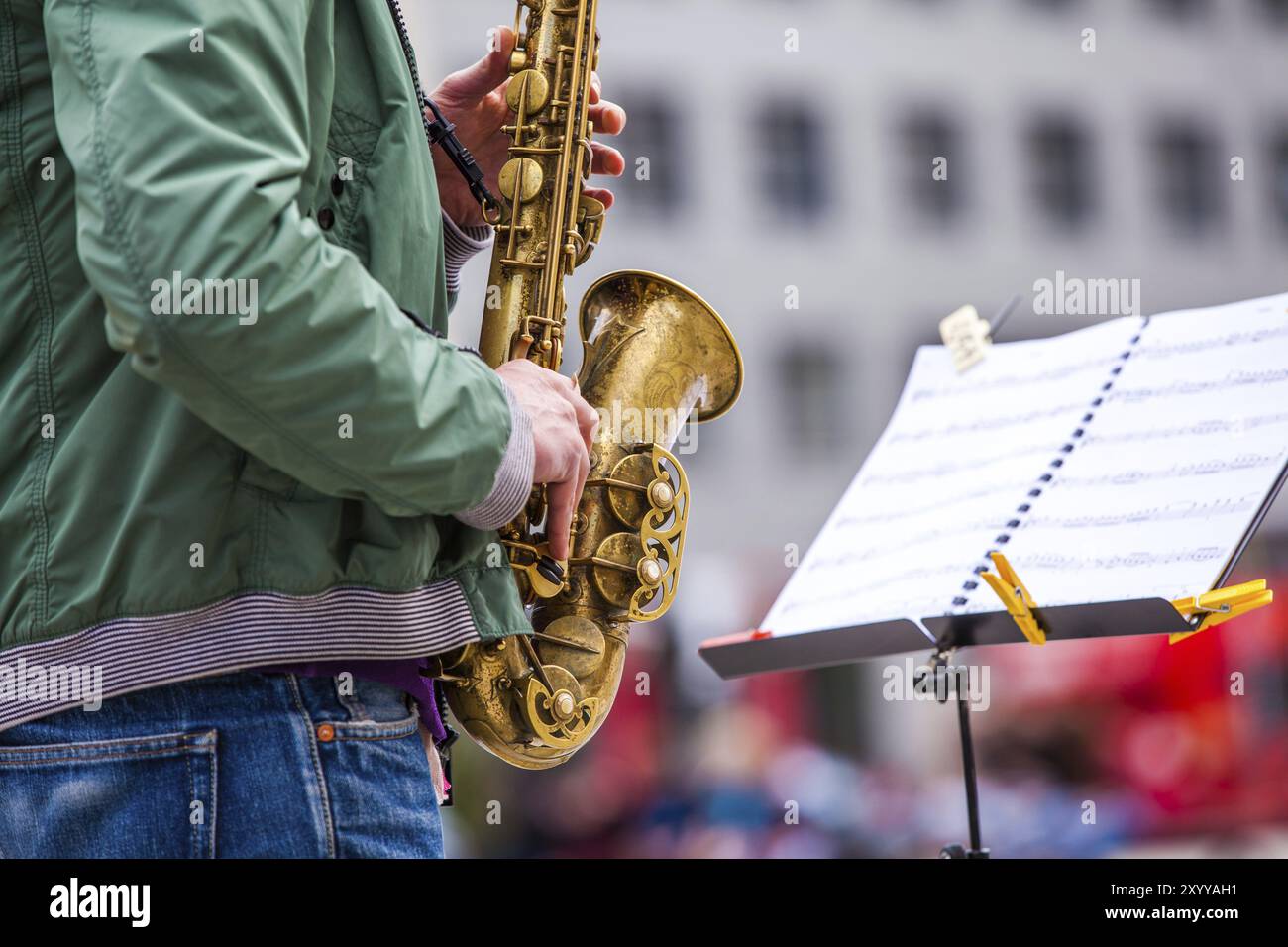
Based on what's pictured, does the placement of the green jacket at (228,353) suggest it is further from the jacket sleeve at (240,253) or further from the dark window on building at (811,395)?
the dark window on building at (811,395)

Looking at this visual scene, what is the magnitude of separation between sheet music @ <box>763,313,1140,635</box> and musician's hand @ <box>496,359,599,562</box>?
3.02ft

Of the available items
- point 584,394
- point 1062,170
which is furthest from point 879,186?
point 584,394

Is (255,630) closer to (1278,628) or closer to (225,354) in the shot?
(225,354)

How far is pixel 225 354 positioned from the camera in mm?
1692

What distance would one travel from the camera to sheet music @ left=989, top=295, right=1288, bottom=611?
102 inches

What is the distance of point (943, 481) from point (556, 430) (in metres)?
1.30

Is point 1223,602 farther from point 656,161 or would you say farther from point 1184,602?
point 656,161

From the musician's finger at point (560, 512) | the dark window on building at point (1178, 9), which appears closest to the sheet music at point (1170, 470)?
the musician's finger at point (560, 512)

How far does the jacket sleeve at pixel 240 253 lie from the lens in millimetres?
1657

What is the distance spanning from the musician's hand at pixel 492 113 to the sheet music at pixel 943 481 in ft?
2.85

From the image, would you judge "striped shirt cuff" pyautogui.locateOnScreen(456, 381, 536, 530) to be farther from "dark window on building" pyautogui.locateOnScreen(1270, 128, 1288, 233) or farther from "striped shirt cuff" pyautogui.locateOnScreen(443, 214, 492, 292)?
"dark window on building" pyautogui.locateOnScreen(1270, 128, 1288, 233)

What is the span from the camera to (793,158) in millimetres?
22438
